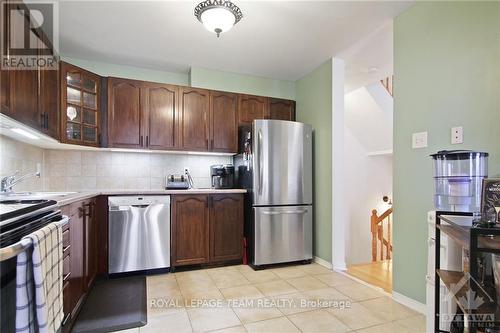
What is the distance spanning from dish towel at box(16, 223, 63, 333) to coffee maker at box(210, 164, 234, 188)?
227cm

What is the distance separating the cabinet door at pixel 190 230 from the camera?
2918mm

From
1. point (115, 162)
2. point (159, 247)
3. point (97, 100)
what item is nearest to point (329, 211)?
point (159, 247)

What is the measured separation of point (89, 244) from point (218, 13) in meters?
2.26

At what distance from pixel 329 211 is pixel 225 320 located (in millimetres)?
1768

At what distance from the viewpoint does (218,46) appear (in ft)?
9.41

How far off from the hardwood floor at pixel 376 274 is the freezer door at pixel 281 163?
39.0 inches

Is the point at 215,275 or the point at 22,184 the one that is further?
the point at 215,275

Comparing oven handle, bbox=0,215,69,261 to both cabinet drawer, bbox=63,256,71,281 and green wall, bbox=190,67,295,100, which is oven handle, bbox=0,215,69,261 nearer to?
cabinet drawer, bbox=63,256,71,281

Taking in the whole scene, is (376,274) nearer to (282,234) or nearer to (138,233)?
(282,234)

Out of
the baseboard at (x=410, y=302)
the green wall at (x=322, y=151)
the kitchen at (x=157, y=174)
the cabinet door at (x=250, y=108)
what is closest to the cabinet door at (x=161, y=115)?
the kitchen at (x=157, y=174)

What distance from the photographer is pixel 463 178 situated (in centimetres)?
164

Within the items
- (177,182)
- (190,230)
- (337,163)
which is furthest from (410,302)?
(177,182)

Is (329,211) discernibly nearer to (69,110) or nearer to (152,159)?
(152,159)

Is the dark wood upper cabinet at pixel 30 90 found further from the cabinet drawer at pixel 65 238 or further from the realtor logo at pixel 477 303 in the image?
the realtor logo at pixel 477 303
